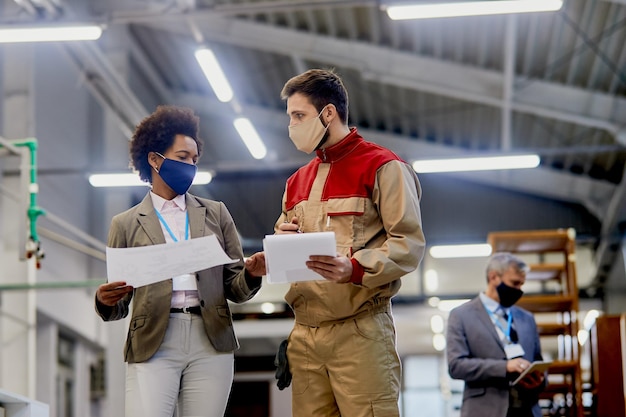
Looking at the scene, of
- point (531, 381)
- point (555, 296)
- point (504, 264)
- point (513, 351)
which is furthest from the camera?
point (555, 296)

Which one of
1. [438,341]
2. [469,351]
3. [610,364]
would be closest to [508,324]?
[469,351]

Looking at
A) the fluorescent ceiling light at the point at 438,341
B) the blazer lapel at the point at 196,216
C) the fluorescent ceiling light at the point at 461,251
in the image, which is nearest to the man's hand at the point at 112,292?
the blazer lapel at the point at 196,216

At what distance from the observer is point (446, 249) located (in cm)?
1788

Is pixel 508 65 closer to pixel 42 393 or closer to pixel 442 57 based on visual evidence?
pixel 442 57

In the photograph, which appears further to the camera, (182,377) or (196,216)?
(196,216)

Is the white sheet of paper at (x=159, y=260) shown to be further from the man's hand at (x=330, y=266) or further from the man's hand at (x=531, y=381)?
the man's hand at (x=531, y=381)

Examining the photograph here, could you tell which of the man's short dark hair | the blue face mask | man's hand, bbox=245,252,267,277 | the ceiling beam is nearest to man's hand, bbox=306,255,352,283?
man's hand, bbox=245,252,267,277

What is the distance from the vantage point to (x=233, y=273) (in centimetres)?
314

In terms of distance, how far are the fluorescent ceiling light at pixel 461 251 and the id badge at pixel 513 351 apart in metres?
12.5

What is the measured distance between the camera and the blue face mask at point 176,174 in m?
3.08

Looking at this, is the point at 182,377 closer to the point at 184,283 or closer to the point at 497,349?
the point at 184,283

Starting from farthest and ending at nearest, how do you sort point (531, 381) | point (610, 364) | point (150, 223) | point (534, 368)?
point (610, 364) < point (531, 381) < point (534, 368) < point (150, 223)

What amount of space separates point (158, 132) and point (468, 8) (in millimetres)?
5072

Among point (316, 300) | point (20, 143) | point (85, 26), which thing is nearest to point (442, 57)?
point (85, 26)
